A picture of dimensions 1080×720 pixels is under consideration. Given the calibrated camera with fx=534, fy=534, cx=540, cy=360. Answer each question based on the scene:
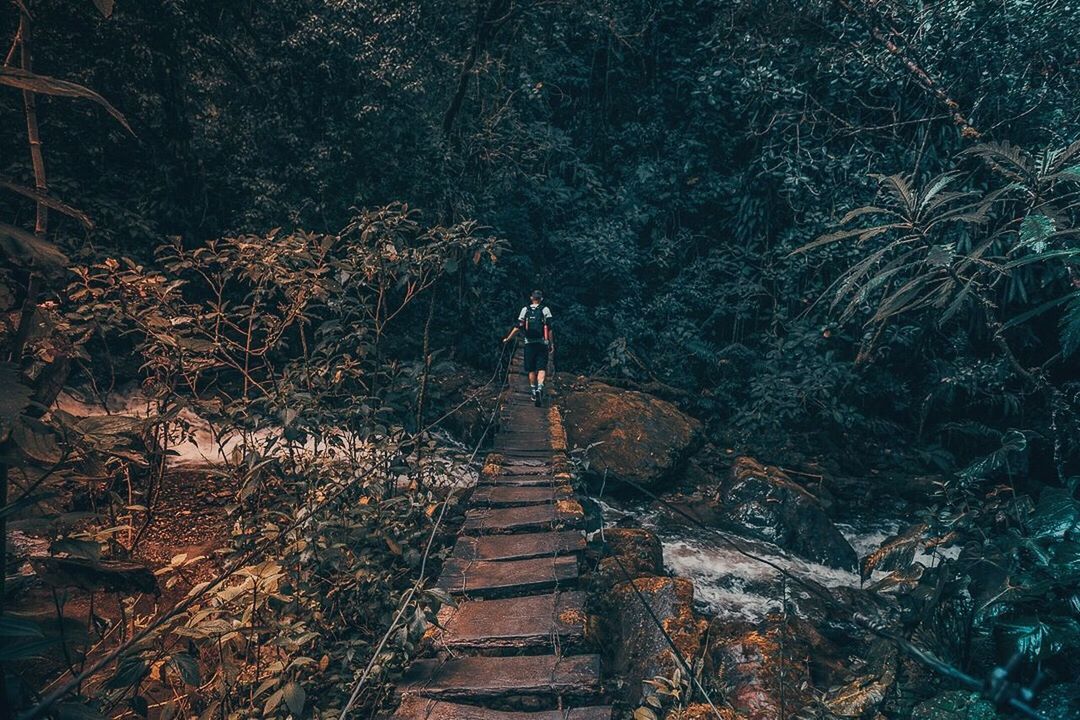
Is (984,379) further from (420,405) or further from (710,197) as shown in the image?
(420,405)

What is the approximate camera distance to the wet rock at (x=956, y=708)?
279 cm

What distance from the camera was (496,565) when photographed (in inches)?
150

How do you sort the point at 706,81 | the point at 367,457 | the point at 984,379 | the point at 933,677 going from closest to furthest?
the point at 933,677 < the point at 367,457 < the point at 984,379 < the point at 706,81

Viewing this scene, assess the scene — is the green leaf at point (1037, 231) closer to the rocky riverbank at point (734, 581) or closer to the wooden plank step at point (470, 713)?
the rocky riverbank at point (734, 581)

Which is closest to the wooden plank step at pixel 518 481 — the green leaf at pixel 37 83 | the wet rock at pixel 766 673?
the wet rock at pixel 766 673

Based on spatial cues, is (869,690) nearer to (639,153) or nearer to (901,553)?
(901,553)

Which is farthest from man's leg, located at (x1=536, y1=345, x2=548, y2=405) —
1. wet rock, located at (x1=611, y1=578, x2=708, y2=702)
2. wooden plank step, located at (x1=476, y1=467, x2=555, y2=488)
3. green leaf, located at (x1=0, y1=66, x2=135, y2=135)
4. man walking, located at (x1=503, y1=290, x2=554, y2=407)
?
green leaf, located at (x1=0, y1=66, x2=135, y2=135)

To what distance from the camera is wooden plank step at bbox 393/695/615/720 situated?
2646mm

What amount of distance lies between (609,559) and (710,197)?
365 inches

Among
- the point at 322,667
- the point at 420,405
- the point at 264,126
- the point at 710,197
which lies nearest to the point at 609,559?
the point at 420,405

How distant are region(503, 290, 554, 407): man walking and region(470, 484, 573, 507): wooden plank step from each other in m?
2.50

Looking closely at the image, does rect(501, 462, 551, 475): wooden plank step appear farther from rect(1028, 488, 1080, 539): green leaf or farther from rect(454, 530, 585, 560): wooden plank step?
rect(1028, 488, 1080, 539): green leaf

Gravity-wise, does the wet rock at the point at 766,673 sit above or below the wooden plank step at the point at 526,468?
below

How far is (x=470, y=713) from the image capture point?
8.78 ft
